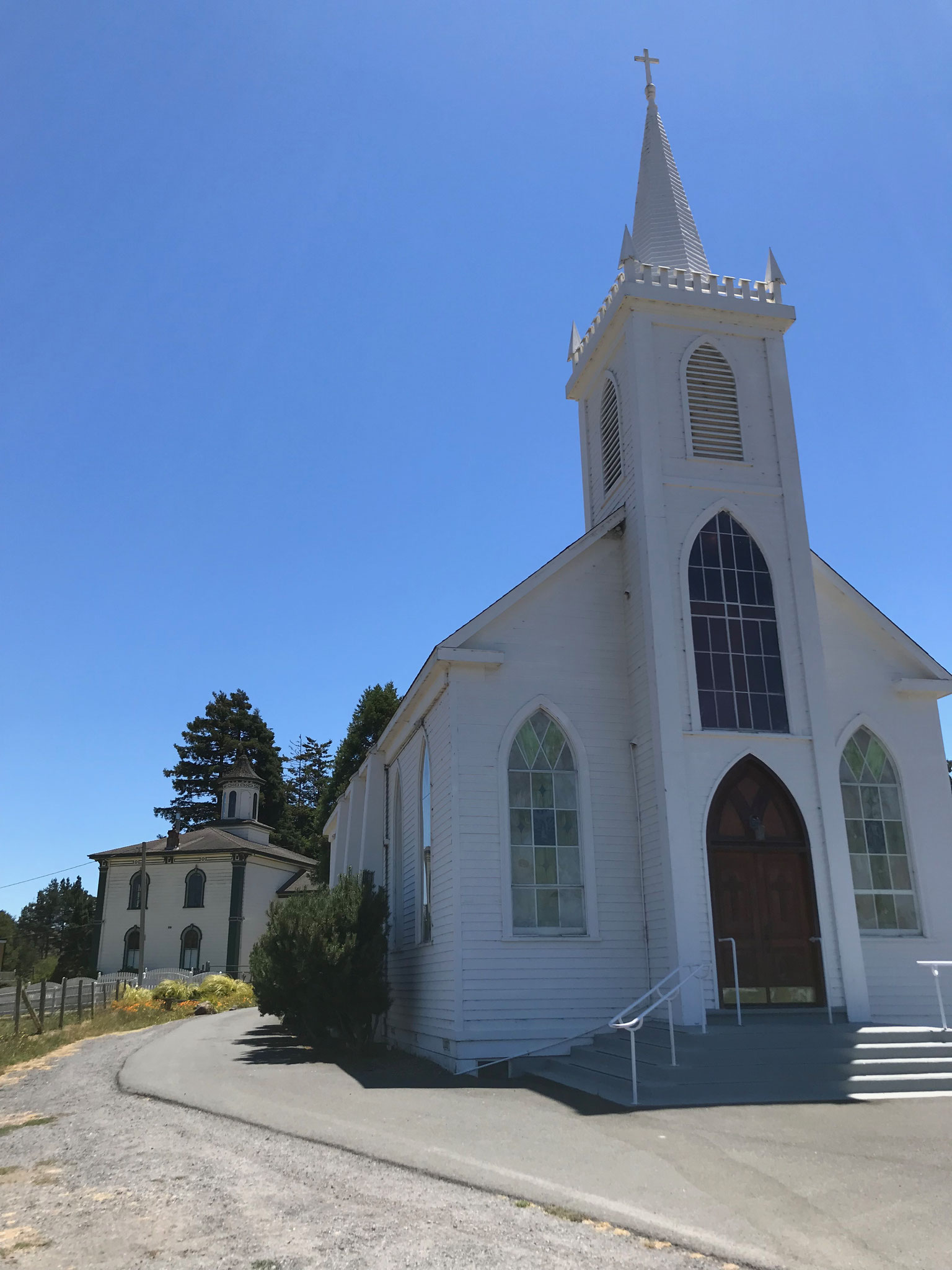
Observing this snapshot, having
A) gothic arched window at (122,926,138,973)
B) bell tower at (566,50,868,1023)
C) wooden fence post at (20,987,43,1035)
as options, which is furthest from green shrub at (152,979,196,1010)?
bell tower at (566,50,868,1023)

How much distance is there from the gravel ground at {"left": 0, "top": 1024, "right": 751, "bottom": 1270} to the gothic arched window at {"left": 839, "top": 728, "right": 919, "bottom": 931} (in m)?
9.81

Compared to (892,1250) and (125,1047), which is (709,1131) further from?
(125,1047)

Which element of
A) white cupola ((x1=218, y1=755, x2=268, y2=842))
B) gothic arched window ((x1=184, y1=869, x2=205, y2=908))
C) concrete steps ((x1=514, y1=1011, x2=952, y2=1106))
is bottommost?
concrete steps ((x1=514, y1=1011, x2=952, y2=1106))

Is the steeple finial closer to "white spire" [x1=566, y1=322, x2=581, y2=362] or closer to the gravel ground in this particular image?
"white spire" [x1=566, y1=322, x2=581, y2=362]

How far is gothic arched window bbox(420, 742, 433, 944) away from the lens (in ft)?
53.1

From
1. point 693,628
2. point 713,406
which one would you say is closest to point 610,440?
point 713,406

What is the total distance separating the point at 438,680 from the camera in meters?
15.5

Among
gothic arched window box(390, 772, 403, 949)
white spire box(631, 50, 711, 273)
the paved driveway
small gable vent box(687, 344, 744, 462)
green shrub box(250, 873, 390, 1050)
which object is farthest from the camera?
gothic arched window box(390, 772, 403, 949)

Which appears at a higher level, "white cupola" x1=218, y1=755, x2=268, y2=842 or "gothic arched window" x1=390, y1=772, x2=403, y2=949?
"white cupola" x1=218, y1=755, x2=268, y2=842

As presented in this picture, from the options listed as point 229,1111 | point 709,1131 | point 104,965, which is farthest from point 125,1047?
point 104,965

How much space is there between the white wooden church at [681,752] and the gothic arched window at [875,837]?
0.11 ft

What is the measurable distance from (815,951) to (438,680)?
6639mm

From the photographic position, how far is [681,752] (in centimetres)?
1407

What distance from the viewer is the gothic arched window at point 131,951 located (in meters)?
44.2
